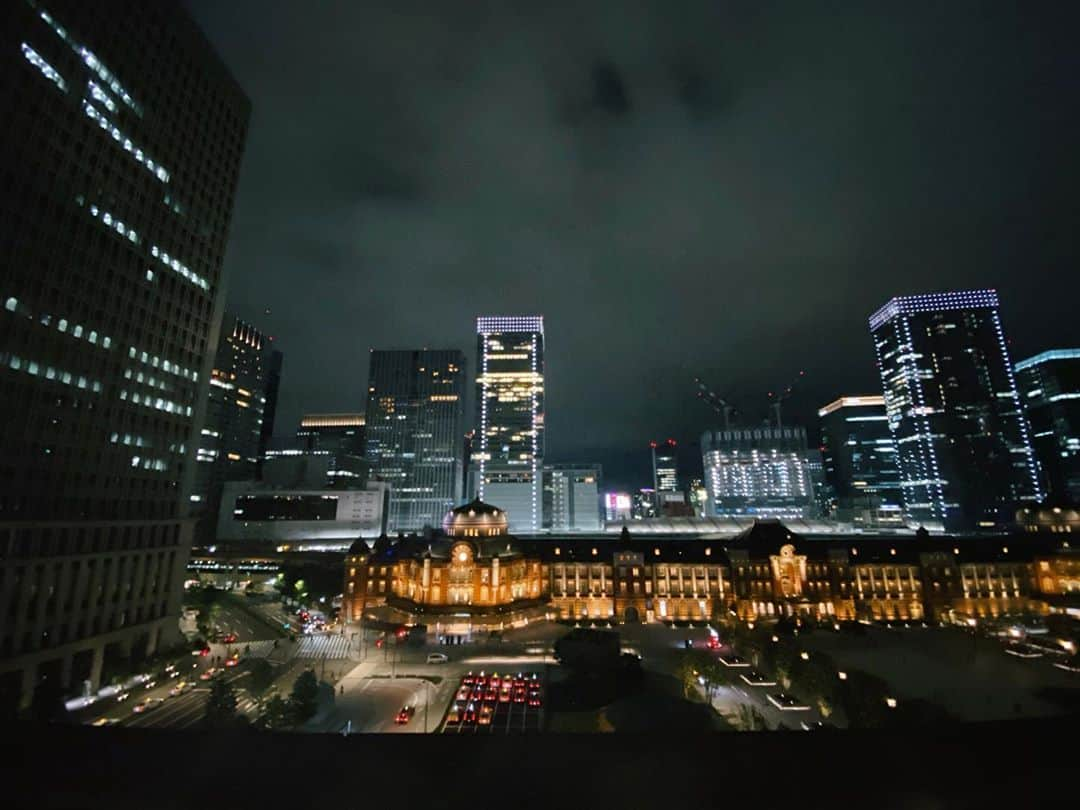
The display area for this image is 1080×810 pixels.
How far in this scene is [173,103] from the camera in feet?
234

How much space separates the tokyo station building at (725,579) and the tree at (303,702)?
141 ft

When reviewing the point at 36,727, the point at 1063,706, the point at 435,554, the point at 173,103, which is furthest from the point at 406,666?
the point at 173,103

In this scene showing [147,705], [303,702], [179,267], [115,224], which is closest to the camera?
[303,702]

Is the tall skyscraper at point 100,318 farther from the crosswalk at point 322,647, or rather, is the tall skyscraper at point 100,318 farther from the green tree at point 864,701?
the green tree at point 864,701

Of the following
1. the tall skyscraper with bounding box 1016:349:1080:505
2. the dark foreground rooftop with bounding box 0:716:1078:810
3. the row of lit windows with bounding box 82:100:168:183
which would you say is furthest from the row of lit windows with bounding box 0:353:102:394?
the tall skyscraper with bounding box 1016:349:1080:505

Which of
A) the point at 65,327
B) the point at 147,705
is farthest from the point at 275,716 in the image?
the point at 65,327

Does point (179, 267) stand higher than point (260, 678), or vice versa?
point (179, 267)

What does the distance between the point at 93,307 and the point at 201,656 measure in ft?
164

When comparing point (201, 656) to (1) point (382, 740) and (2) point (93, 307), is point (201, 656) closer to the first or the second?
(2) point (93, 307)

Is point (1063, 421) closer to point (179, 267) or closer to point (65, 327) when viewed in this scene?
point (179, 267)

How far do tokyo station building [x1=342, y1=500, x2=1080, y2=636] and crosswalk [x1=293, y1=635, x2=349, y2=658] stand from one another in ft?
41.1

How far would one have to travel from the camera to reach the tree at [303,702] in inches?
1850

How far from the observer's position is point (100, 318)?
203 feet

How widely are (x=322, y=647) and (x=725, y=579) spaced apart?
75.1 metres
